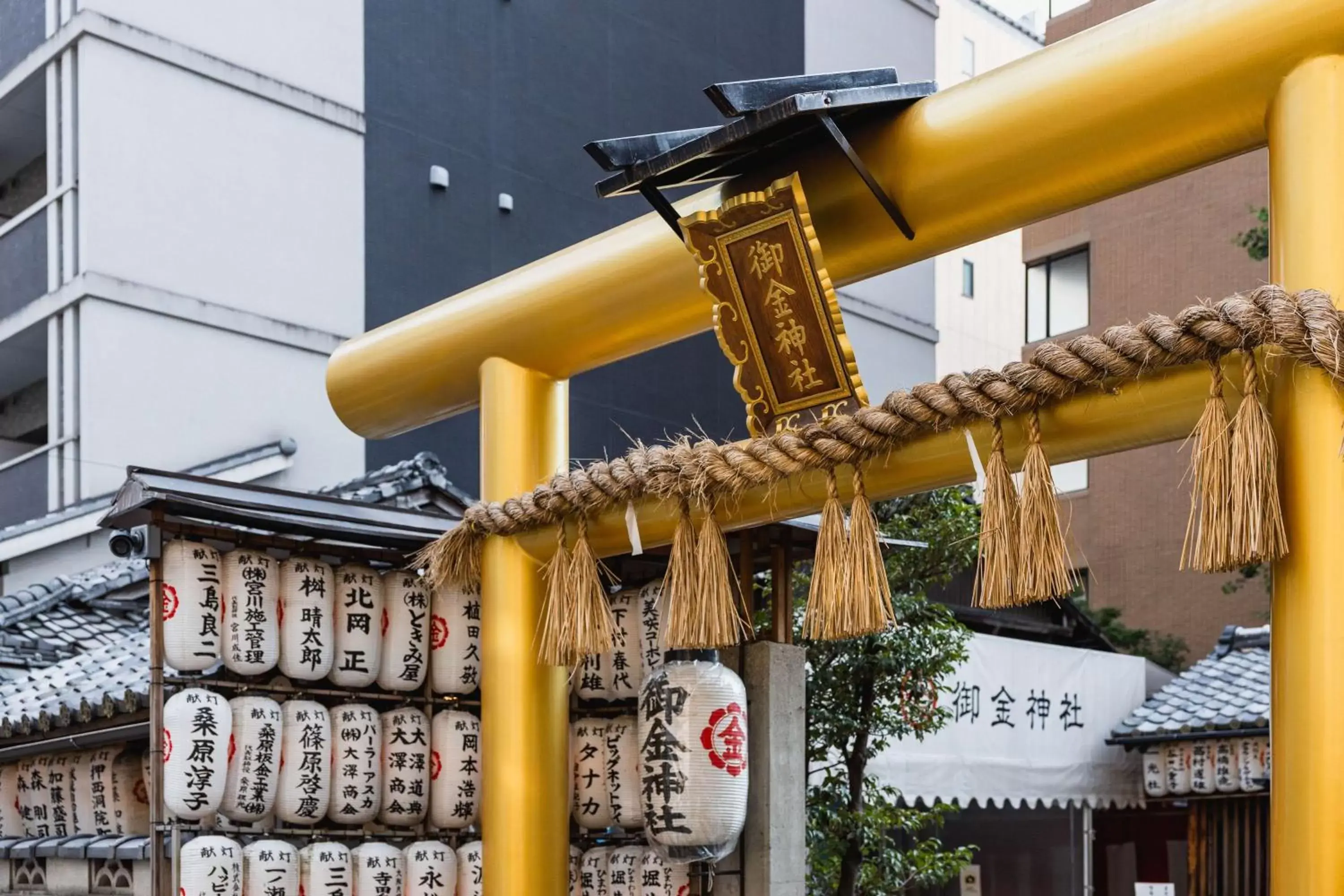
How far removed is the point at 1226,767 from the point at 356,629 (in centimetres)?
956

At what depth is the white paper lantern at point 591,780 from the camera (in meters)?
6.67

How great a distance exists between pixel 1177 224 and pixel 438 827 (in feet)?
58.2

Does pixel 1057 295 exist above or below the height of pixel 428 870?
above

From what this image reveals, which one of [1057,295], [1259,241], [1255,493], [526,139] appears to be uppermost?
[526,139]

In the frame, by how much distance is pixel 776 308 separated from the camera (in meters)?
5.02

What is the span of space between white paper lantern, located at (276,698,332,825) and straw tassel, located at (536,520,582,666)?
126cm

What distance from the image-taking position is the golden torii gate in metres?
3.46

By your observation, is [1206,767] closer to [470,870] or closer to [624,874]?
[624,874]

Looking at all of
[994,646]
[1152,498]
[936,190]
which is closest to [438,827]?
[936,190]

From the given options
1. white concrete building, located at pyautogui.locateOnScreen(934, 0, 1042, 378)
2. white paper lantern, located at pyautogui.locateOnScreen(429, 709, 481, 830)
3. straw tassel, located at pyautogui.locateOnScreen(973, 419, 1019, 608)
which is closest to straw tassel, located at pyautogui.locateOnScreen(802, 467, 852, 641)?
straw tassel, located at pyautogui.locateOnScreen(973, 419, 1019, 608)

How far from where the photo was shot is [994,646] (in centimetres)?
1334

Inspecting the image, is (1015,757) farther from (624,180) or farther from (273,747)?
(624,180)

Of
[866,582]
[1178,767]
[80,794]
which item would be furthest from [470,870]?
[1178,767]

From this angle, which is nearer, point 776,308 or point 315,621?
point 776,308
